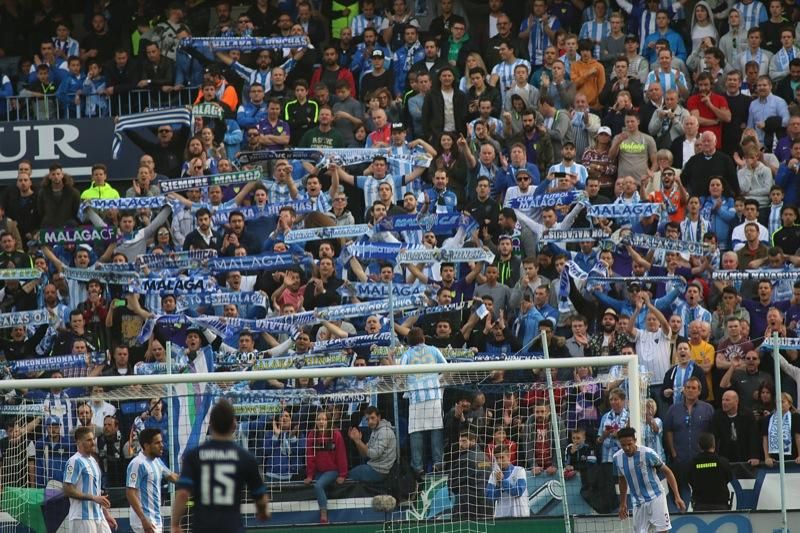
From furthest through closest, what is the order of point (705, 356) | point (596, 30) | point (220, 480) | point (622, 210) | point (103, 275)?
1. point (596, 30)
2. point (103, 275)
3. point (622, 210)
4. point (705, 356)
5. point (220, 480)

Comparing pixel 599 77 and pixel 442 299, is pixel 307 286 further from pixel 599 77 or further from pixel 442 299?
pixel 599 77

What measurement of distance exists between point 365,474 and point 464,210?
219 inches

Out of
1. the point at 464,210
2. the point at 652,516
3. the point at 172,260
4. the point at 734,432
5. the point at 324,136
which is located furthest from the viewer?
the point at 324,136

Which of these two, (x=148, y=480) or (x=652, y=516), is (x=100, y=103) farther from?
(x=652, y=516)

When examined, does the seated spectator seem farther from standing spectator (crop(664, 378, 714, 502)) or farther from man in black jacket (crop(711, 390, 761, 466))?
man in black jacket (crop(711, 390, 761, 466))

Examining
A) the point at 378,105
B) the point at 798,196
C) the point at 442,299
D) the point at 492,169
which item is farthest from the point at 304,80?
the point at 798,196

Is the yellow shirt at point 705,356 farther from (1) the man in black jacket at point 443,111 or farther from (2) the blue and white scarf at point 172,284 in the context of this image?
(2) the blue and white scarf at point 172,284

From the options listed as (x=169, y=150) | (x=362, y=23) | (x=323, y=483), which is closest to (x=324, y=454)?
(x=323, y=483)

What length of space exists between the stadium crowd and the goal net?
0.04 m

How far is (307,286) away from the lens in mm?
19969

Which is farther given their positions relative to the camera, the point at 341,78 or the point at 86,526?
the point at 341,78

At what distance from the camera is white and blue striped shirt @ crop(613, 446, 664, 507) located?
49.1 feet

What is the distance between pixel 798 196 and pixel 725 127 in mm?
1881

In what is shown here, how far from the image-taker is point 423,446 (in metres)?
16.4
